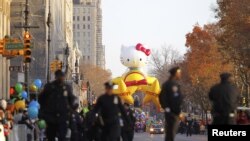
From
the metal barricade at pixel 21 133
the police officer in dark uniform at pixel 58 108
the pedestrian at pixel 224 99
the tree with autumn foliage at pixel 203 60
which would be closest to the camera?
the police officer in dark uniform at pixel 58 108

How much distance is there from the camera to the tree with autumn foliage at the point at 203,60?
101 metres

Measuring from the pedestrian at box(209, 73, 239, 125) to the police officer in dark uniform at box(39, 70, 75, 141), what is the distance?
10.9 feet

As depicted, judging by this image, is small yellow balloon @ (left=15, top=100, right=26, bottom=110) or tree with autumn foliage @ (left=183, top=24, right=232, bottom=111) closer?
small yellow balloon @ (left=15, top=100, right=26, bottom=110)

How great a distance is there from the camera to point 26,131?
34.2 metres

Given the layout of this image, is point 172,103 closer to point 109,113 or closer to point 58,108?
point 109,113

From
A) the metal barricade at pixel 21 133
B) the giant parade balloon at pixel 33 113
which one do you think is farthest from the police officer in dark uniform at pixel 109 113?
the giant parade balloon at pixel 33 113

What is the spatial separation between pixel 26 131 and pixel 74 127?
27.2 ft

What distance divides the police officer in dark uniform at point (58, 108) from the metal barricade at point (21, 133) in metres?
10.5

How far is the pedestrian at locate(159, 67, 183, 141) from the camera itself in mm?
19375

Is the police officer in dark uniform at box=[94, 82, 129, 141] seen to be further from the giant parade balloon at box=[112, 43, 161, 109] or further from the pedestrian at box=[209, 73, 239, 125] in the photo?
the giant parade balloon at box=[112, 43, 161, 109]

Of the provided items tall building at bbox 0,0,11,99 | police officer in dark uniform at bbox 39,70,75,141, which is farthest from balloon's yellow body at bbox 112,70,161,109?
police officer in dark uniform at bbox 39,70,75,141

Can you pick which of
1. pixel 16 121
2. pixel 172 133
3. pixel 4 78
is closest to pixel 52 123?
pixel 172 133

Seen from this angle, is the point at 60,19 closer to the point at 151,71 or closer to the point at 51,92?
the point at 151,71

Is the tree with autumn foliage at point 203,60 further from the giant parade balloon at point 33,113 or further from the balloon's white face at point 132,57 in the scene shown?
the giant parade balloon at point 33,113
